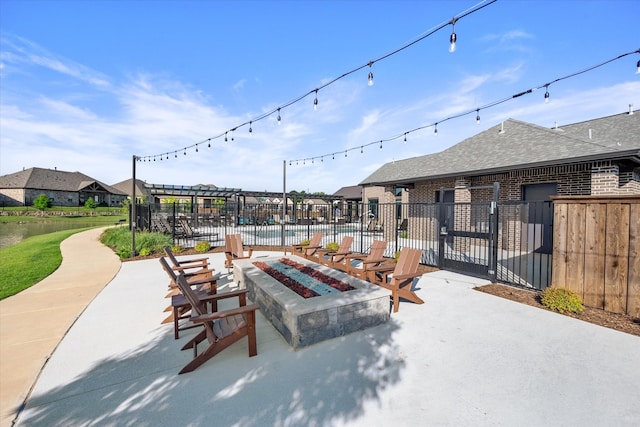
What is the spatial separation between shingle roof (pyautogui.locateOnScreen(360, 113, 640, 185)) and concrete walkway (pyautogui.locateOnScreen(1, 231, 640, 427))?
6.11 m

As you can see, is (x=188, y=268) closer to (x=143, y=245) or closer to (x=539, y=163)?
(x=143, y=245)

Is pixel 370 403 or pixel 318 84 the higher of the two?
pixel 318 84

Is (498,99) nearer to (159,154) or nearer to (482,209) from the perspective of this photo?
(482,209)

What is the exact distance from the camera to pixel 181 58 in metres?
9.73

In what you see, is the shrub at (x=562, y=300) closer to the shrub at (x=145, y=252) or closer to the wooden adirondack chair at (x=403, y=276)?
the wooden adirondack chair at (x=403, y=276)

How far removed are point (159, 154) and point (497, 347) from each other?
1395cm

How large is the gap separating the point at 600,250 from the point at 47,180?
71.0 metres

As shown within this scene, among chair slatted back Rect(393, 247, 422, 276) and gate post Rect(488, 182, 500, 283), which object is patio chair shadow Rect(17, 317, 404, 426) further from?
gate post Rect(488, 182, 500, 283)

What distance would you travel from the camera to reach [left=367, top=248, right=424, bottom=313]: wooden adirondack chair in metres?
4.59

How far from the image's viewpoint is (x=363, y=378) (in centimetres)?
274

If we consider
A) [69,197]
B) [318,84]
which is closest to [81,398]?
[318,84]

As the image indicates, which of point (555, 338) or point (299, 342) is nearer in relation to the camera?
point (299, 342)

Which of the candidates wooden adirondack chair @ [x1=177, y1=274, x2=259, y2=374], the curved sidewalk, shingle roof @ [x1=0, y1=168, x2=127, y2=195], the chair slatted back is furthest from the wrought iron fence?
shingle roof @ [x1=0, y1=168, x2=127, y2=195]

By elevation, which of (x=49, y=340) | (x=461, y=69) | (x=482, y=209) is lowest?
(x=49, y=340)
